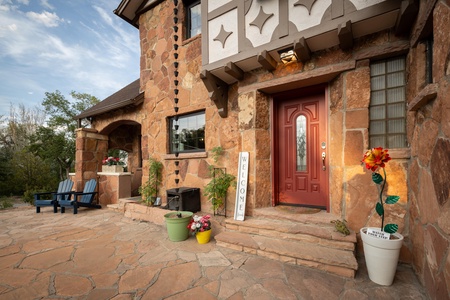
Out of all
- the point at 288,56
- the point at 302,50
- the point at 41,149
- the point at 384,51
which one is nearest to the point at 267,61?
the point at 288,56

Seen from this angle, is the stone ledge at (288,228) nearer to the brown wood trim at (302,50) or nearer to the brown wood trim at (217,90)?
the brown wood trim at (217,90)

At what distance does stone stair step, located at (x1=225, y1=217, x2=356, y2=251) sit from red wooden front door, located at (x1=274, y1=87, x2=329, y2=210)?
0.61 m

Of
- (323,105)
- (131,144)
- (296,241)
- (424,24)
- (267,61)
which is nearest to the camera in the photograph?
(424,24)

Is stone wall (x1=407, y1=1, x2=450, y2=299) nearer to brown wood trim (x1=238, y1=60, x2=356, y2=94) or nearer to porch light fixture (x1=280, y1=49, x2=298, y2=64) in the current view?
brown wood trim (x1=238, y1=60, x2=356, y2=94)

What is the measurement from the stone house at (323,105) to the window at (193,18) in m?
0.03

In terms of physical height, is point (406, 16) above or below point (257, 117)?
above

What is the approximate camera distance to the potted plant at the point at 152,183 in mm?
4492

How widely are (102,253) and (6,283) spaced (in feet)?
2.84

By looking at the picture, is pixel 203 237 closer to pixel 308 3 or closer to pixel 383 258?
pixel 383 258

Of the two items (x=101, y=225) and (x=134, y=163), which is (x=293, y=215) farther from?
(x=134, y=163)

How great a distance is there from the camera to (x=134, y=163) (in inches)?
306

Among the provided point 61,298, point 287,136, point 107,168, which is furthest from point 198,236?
point 107,168

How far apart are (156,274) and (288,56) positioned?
3191 millimetres

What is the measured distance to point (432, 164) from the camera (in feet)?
4.97
